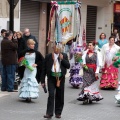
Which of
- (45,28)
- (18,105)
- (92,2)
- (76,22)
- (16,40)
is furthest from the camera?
(92,2)

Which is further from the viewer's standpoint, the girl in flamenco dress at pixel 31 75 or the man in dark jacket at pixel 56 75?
the girl in flamenco dress at pixel 31 75

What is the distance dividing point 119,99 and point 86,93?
864mm

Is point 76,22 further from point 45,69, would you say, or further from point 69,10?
point 45,69

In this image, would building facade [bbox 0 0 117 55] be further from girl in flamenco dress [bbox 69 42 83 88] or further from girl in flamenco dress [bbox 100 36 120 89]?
girl in flamenco dress [bbox 100 36 120 89]

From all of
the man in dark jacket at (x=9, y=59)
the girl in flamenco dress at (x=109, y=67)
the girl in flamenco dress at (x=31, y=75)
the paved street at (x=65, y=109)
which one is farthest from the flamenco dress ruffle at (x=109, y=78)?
the girl in flamenco dress at (x=31, y=75)

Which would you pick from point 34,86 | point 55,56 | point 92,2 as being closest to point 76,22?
point 34,86

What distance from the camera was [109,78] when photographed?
1494 cm

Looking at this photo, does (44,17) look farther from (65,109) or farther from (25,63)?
(65,109)

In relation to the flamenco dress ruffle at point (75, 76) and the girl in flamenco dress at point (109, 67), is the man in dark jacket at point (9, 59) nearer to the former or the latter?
the flamenco dress ruffle at point (75, 76)

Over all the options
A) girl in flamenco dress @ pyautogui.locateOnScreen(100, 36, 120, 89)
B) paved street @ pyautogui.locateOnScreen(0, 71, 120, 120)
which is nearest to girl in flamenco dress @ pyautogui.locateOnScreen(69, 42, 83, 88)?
girl in flamenco dress @ pyautogui.locateOnScreen(100, 36, 120, 89)

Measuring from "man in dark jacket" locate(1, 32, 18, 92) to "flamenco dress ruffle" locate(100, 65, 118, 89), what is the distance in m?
3.22

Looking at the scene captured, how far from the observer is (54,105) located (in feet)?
32.1

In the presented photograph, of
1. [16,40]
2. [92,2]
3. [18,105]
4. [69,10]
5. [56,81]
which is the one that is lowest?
[18,105]

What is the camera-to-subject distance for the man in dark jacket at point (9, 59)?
12.9 m
